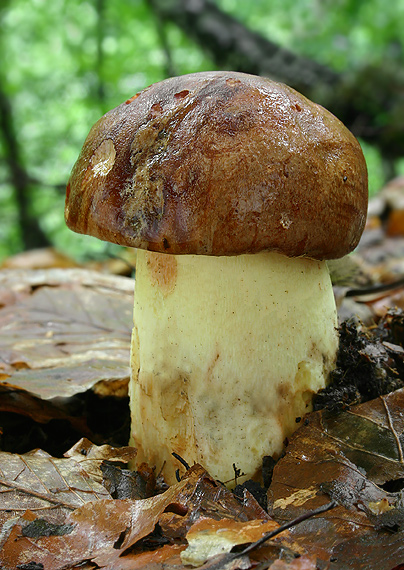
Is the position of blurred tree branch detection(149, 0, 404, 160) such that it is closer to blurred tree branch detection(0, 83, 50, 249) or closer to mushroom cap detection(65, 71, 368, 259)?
blurred tree branch detection(0, 83, 50, 249)

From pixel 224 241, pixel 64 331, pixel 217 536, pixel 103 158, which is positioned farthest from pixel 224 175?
pixel 64 331

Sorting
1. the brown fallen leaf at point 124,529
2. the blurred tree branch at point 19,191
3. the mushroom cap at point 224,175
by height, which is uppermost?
the blurred tree branch at point 19,191

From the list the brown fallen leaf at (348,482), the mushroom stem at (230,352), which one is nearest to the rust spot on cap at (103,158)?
the mushroom stem at (230,352)

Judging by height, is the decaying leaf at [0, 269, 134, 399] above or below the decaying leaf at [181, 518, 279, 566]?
above

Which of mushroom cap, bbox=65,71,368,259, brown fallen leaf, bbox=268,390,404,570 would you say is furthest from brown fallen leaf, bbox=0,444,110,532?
mushroom cap, bbox=65,71,368,259

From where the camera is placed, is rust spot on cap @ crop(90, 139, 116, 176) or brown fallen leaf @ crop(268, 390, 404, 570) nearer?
brown fallen leaf @ crop(268, 390, 404, 570)

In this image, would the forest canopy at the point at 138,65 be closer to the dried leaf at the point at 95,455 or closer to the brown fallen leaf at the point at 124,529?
the dried leaf at the point at 95,455
